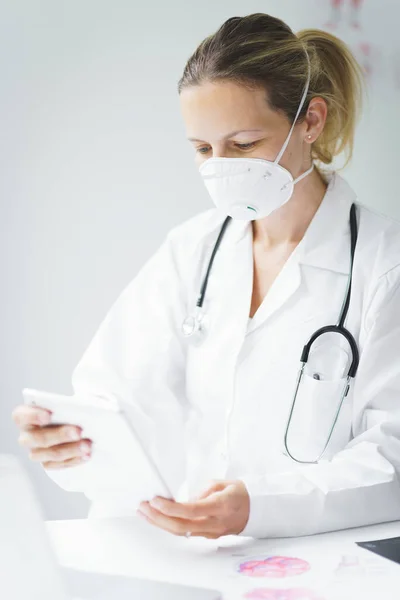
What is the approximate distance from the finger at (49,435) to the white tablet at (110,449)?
1cm

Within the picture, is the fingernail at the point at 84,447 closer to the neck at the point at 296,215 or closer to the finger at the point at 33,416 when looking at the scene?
the finger at the point at 33,416

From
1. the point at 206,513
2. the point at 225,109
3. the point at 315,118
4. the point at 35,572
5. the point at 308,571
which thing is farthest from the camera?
the point at 315,118

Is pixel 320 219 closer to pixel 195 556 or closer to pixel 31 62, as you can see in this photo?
pixel 195 556

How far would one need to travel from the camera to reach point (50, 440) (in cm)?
128

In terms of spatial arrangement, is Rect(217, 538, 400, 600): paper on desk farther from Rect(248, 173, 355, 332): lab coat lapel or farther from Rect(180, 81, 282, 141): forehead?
Rect(180, 81, 282, 141): forehead

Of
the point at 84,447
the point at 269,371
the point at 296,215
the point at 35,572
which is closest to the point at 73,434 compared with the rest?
the point at 84,447

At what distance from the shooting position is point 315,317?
1.56 meters

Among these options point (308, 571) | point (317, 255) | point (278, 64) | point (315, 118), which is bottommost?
point (308, 571)

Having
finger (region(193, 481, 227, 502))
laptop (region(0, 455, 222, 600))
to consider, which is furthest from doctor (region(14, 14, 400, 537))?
laptop (region(0, 455, 222, 600))

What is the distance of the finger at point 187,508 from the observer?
1.19 meters

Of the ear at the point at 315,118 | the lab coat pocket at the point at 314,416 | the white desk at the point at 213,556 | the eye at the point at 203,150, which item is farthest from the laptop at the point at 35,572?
the ear at the point at 315,118

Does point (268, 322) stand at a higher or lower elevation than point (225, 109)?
lower

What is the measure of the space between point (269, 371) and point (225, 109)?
0.52 m

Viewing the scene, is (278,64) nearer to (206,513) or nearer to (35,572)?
(206,513)
